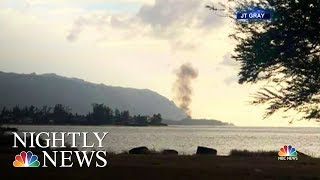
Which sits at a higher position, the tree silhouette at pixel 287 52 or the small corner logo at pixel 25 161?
the tree silhouette at pixel 287 52

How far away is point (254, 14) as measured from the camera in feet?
66.5

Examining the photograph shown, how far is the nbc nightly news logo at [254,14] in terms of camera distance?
777 inches

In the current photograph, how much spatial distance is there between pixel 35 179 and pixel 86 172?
300 cm

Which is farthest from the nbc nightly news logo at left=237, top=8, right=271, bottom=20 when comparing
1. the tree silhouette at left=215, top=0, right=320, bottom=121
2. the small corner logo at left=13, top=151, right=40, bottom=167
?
the small corner logo at left=13, top=151, right=40, bottom=167

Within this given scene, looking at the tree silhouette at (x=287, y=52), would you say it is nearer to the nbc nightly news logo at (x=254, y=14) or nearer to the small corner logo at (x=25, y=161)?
the nbc nightly news logo at (x=254, y=14)

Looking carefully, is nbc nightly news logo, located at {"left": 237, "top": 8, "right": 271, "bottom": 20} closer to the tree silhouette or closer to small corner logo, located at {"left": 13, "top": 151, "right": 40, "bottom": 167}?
the tree silhouette

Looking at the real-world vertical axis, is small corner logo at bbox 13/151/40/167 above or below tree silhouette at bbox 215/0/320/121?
below

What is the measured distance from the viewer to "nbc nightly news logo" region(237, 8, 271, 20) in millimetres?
19734

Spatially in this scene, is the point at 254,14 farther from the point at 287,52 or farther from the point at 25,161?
the point at 25,161

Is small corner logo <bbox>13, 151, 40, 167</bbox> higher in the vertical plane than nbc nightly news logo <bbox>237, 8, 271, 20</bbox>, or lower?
lower

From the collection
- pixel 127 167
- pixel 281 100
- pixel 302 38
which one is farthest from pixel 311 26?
pixel 127 167

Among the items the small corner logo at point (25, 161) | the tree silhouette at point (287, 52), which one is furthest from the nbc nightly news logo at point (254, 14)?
the small corner logo at point (25, 161)

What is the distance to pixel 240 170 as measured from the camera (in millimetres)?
25516

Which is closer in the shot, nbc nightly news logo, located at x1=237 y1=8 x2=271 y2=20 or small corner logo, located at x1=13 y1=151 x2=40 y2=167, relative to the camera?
nbc nightly news logo, located at x1=237 y1=8 x2=271 y2=20
